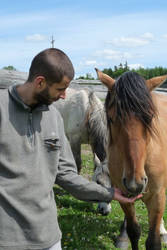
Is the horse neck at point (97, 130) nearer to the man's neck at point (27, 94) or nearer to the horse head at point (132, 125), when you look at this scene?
the horse head at point (132, 125)

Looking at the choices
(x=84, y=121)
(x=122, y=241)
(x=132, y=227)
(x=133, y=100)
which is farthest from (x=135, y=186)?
(x=84, y=121)

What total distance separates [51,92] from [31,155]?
419mm

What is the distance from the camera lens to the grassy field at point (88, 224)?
436 centimetres

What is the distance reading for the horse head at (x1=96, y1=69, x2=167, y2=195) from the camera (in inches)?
109

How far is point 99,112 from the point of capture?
5.58 meters

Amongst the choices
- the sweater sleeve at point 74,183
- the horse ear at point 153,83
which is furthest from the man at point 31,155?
the horse ear at point 153,83

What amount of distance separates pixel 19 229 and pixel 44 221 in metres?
0.17

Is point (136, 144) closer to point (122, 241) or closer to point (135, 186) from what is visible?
point (135, 186)

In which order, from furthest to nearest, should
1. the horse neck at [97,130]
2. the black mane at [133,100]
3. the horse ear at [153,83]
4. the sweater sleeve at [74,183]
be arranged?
the horse neck at [97,130] → the horse ear at [153,83] → the black mane at [133,100] → the sweater sleeve at [74,183]

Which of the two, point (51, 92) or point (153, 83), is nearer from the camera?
point (51, 92)

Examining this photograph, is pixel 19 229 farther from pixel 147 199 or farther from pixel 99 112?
pixel 99 112

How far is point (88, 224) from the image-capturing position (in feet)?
16.2

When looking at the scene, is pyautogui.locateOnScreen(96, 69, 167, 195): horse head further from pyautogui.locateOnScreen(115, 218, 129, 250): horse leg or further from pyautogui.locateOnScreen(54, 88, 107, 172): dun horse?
pyautogui.locateOnScreen(54, 88, 107, 172): dun horse

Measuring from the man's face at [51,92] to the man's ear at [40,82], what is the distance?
0.08ft
